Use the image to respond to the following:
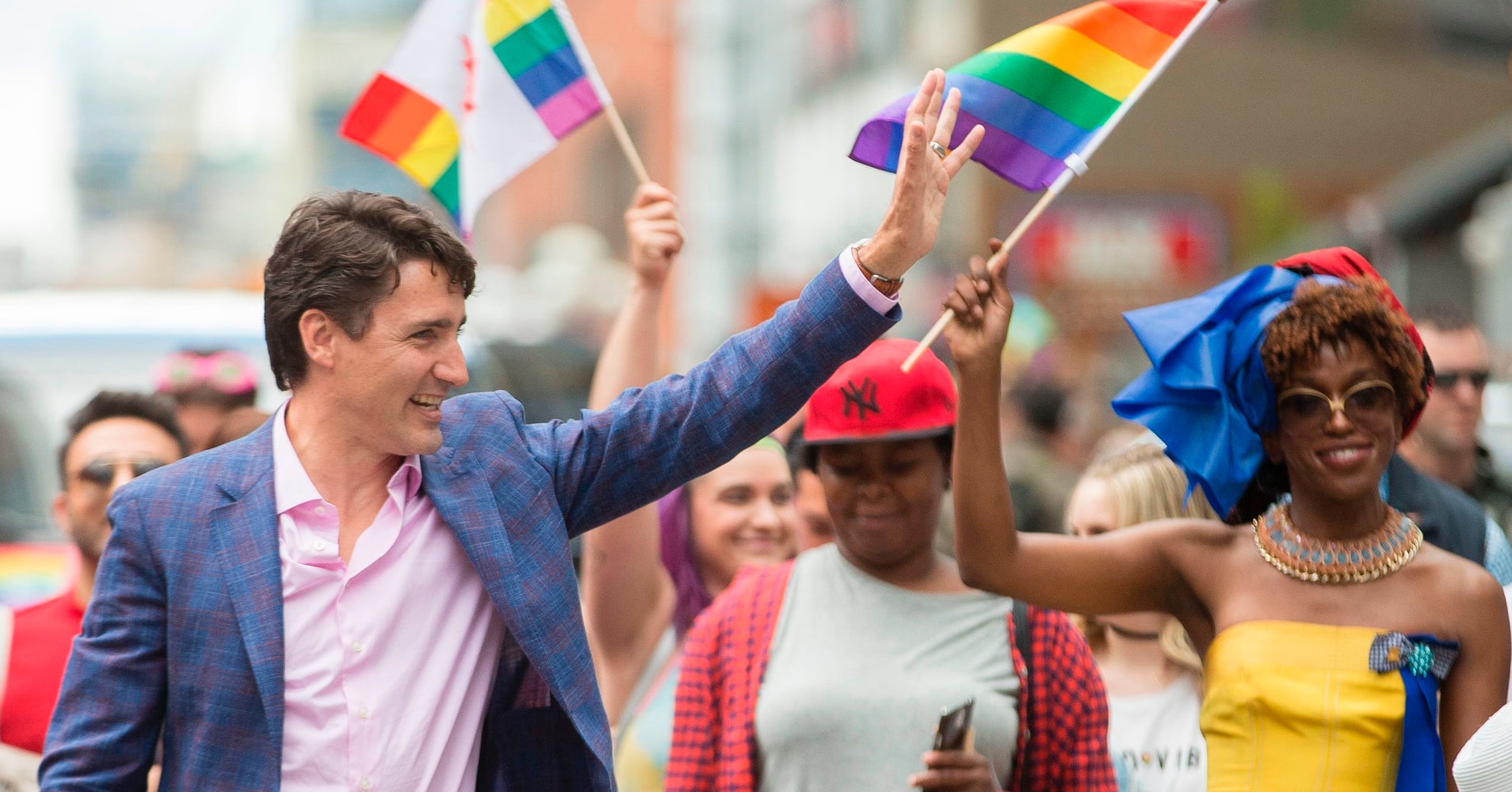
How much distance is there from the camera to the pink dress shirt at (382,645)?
Result: 9.96 feet

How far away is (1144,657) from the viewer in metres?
4.67

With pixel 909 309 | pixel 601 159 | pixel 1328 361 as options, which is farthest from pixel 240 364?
pixel 601 159

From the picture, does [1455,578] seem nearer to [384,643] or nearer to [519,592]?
[519,592]

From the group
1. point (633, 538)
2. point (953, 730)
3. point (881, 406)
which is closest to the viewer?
point (953, 730)

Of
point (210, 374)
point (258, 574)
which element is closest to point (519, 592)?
point (258, 574)

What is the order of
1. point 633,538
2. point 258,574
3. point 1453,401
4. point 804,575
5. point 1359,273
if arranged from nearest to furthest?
point 258,574 < point 1359,273 < point 804,575 < point 633,538 < point 1453,401

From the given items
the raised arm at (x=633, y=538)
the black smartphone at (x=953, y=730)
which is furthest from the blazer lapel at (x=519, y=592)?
the raised arm at (x=633, y=538)

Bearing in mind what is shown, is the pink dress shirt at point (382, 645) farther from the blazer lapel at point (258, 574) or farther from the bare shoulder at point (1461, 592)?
the bare shoulder at point (1461, 592)

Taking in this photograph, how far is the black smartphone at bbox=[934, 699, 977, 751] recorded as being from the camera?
3.56 metres

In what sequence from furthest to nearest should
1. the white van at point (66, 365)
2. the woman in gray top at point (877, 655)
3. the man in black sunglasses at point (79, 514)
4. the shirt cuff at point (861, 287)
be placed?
the white van at point (66, 365)
the man in black sunglasses at point (79, 514)
the woman in gray top at point (877, 655)
the shirt cuff at point (861, 287)

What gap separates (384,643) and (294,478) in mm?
332

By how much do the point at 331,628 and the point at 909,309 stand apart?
25.6 m

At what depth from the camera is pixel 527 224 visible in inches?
2191

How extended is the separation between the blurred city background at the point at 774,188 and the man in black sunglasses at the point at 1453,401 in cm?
308
